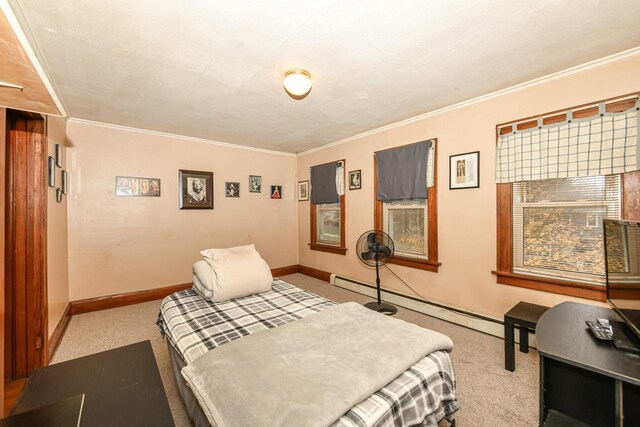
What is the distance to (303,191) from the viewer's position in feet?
16.9

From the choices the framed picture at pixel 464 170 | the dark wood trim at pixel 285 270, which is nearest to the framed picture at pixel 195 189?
the dark wood trim at pixel 285 270

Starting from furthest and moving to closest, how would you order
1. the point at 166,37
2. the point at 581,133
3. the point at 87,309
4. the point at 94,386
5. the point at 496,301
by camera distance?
1. the point at 87,309
2. the point at 496,301
3. the point at 581,133
4. the point at 166,37
5. the point at 94,386

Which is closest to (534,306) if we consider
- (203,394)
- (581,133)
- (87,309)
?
(581,133)

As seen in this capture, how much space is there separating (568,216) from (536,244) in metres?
0.34

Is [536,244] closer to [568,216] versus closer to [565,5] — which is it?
[568,216]

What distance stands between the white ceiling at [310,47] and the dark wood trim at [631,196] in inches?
36.4

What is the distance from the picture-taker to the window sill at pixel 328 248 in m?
4.38

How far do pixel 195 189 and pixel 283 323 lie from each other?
2.98 meters

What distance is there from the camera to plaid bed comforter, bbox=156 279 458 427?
112cm

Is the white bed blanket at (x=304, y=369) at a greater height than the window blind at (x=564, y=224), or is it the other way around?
the window blind at (x=564, y=224)

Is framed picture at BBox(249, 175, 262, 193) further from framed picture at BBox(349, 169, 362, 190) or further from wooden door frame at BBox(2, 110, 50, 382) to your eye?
wooden door frame at BBox(2, 110, 50, 382)

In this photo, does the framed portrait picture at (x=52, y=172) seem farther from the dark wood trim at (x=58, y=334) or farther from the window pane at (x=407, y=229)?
the window pane at (x=407, y=229)

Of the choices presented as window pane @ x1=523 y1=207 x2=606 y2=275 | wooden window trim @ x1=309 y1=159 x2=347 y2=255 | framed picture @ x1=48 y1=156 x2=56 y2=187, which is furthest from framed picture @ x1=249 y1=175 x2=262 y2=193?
window pane @ x1=523 y1=207 x2=606 y2=275

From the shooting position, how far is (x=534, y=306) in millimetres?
2324
